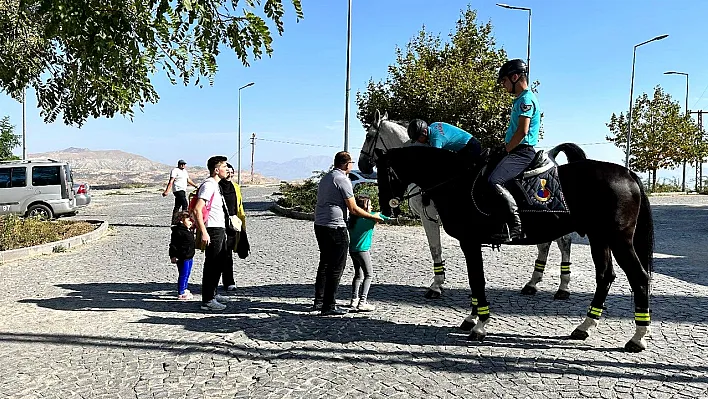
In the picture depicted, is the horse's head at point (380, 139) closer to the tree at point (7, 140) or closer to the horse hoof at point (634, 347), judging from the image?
the horse hoof at point (634, 347)

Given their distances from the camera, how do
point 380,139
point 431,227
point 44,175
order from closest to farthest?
point 431,227, point 380,139, point 44,175

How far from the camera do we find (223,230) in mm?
7465

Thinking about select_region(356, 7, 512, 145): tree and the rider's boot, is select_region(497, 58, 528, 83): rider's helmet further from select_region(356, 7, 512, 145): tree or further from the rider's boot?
select_region(356, 7, 512, 145): tree

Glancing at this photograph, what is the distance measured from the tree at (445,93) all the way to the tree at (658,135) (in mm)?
18059

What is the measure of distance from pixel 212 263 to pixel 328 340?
211cm

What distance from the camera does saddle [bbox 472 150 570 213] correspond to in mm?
5707

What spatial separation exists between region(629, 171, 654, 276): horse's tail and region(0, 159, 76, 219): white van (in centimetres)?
1742

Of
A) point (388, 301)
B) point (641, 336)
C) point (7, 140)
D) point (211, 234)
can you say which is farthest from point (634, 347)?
point (7, 140)

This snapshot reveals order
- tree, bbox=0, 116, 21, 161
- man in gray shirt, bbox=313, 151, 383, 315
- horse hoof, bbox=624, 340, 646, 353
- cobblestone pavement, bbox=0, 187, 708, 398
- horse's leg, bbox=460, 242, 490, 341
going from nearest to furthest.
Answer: cobblestone pavement, bbox=0, 187, 708, 398
horse hoof, bbox=624, 340, 646, 353
horse's leg, bbox=460, 242, 490, 341
man in gray shirt, bbox=313, 151, 383, 315
tree, bbox=0, 116, 21, 161

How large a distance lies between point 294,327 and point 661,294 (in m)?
5.19

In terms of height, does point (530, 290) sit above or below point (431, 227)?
below

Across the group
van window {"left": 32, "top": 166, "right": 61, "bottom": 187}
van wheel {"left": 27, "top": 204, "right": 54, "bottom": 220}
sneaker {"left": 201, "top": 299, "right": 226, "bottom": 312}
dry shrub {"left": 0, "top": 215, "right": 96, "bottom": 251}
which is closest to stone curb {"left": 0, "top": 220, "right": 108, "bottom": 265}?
dry shrub {"left": 0, "top": 215, "right": 96, "bottom": 251}

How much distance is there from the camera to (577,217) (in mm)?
5875

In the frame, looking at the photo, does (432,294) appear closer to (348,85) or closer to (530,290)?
(530,290)
